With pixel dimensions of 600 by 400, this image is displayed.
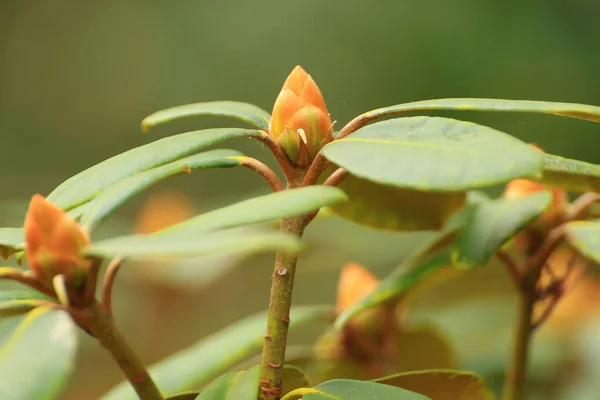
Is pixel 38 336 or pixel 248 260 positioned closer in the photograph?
pixel 38 336

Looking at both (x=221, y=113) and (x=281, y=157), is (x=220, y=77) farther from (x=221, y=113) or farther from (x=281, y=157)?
(x=281, y=157)

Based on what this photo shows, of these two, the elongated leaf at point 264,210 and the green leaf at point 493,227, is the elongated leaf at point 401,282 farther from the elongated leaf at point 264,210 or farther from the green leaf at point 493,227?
the elongated leaf at point 264,210

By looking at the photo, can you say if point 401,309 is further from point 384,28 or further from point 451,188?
point 384,28

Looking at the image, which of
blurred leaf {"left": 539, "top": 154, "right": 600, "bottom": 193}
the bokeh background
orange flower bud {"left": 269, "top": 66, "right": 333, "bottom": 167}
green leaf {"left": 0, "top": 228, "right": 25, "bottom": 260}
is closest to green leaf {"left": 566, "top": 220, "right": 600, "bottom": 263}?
blurred leaf {"left": 539, "top": 154, "right": 600, "bottom": 193}

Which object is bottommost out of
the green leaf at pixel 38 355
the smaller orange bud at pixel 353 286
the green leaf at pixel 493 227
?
the smaller orange bud at pixel 353 286

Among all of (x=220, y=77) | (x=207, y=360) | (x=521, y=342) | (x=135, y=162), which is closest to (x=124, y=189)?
(x=135, y=162)

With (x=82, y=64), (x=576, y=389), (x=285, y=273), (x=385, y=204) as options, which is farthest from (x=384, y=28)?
(x=285, y=273)

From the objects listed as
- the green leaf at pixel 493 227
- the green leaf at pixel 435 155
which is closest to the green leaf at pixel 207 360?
the green leaf at pixel 493 227
